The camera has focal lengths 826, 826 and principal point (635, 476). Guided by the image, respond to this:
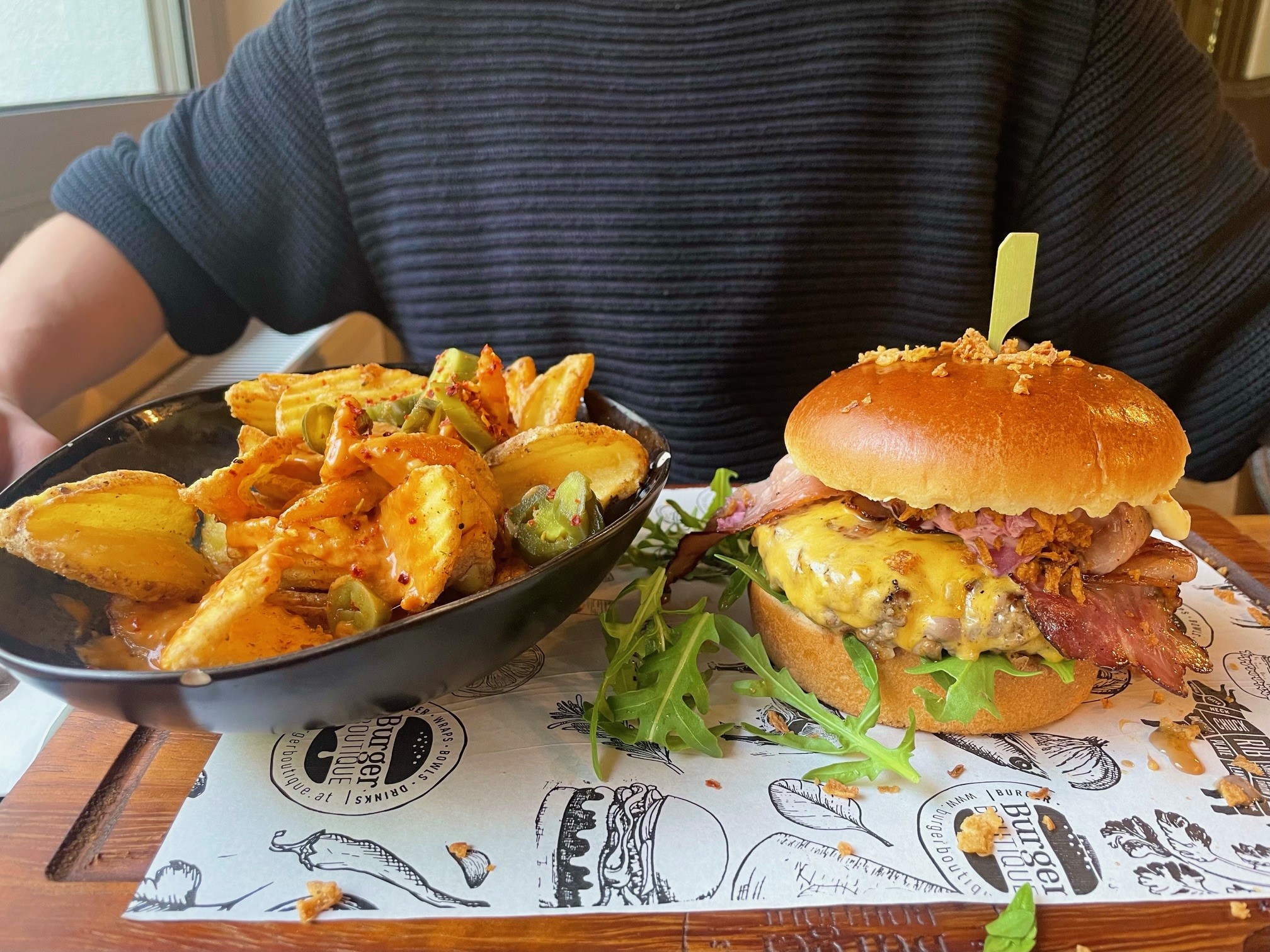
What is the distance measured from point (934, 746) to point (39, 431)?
153 cm

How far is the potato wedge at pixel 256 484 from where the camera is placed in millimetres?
957

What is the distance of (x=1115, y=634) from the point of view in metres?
1.03

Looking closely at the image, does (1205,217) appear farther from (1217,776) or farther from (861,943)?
(861,943)

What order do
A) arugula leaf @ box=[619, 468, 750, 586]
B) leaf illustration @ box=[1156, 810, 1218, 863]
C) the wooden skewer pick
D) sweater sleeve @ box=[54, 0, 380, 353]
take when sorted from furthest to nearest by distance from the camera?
sweater sleeve @ box=[54, 0, 380, 353], arugula leaf @ box=[619, 468, 750, 586], the wooden skewer pick, leaf illustration @ box=[1156, 810, 1218, 863]

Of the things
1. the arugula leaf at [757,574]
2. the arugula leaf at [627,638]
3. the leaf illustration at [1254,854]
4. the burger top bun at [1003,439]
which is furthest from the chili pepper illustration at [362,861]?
the leaf illustration at [1254,854]

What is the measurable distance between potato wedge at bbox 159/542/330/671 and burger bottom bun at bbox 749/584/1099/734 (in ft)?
2.05

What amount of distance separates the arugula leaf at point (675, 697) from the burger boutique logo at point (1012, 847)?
0.86 feet

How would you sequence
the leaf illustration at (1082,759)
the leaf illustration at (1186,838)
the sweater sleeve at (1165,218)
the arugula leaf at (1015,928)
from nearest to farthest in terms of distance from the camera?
1. the arugula leaf at (1015,928)
2. the leaf illustration at (1186,838)
3. the leaf illustration at (1082,759)
4. the sweater sleeve at (1165,218)

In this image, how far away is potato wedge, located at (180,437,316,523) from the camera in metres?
0.96

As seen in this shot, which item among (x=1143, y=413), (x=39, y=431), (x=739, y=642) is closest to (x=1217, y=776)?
(x=1143, y=413)

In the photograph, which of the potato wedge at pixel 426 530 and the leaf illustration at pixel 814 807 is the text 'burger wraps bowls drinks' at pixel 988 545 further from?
the potato wedge at pixel 426 530

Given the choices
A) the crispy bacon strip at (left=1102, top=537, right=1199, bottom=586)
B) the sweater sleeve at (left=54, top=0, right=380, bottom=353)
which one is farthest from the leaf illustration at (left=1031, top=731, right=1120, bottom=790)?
the sweater sleeve at (left=54, top=0, right=380, bottom=353)

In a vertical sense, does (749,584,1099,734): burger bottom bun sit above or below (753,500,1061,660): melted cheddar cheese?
below

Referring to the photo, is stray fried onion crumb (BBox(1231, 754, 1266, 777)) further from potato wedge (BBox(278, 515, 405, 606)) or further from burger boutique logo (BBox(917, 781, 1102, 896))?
potato wedge (BBox(278, 515, 405, 606))
